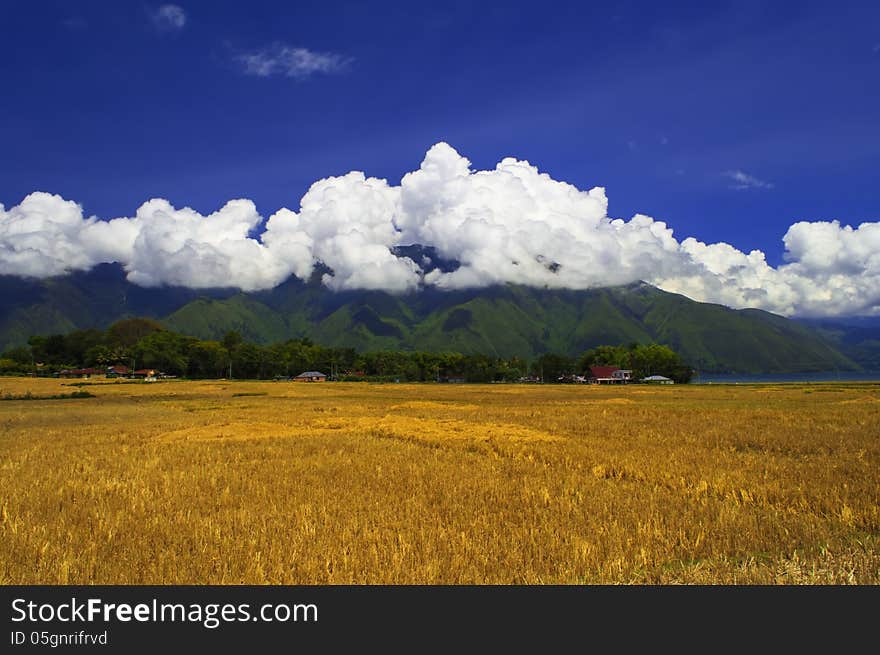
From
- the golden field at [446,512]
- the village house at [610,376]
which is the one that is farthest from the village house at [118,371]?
the golden field at [446,512]

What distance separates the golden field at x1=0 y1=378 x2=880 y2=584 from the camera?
6.68 meters

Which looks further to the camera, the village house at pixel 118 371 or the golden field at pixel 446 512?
the village house at pixel 118 371

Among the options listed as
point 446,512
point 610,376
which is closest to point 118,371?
point 610,376

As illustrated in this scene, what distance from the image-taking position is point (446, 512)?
9.59 meters

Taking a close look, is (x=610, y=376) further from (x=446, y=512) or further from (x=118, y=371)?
(x=446, y=512)

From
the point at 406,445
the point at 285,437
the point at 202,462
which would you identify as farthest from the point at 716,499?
the point at 285,437

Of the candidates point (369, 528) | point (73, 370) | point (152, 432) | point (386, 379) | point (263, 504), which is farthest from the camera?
point (386, 379)

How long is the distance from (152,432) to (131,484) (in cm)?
1436

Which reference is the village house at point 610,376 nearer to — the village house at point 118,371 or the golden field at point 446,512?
the village house at point 118,371

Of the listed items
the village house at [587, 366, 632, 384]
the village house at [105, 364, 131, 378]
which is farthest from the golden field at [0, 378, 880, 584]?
the village house at [105, 364, 131, 378]

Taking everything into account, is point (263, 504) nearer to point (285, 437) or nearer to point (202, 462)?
point (202, 462)

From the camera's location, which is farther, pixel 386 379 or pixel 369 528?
pixel 386 379

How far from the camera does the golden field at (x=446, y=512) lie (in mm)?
6676

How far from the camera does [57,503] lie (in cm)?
1065
